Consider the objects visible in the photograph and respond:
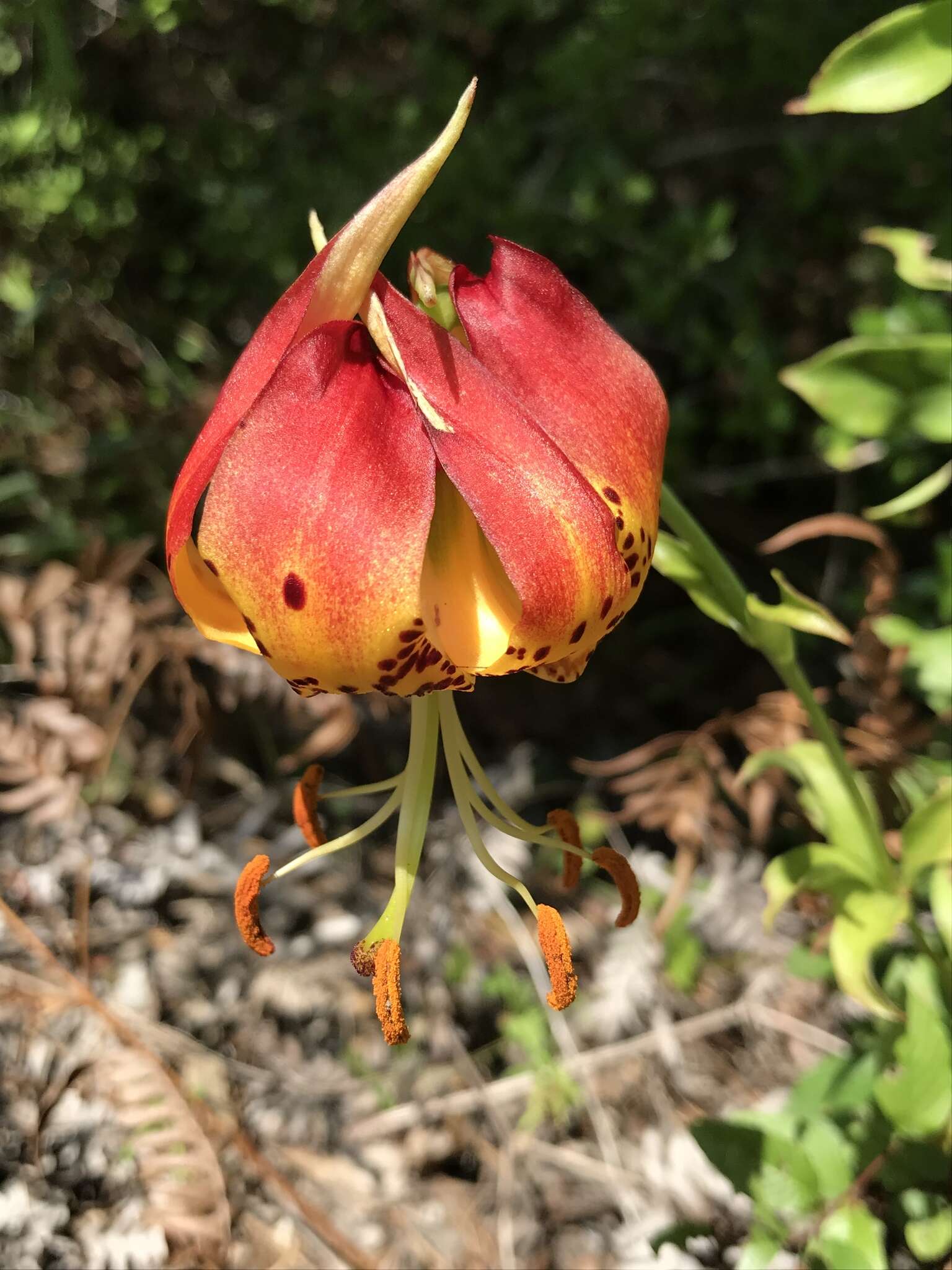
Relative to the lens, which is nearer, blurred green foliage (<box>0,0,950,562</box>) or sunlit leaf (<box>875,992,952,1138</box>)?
sunlit leaf (<box>875,992,952,1138</box>)

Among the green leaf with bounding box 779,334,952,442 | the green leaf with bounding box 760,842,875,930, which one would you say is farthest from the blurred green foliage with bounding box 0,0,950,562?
the green leaf with bounding box 760,842,875,930

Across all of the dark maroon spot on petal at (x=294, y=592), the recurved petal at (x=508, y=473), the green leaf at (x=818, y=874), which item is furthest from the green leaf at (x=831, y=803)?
the dark maroon spot on petal at (x=294, y=592)

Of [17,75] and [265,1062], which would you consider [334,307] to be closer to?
[265,1062]

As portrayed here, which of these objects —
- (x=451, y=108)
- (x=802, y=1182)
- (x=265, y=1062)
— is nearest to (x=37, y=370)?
(x=451, y=108)

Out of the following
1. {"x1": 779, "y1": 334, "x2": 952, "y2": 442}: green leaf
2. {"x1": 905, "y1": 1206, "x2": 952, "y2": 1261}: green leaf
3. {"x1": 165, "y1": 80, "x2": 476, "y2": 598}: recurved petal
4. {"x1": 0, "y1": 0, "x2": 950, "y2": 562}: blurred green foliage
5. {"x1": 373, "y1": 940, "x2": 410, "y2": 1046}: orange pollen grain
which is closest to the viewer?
{"x1": 165, "y1": 80, "x2": 476, "y2": 598}: recurved petal

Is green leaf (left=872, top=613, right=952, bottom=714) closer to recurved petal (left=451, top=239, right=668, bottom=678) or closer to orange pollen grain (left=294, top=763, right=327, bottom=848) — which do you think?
recurved petal (left=451, top=239, right=668, bottom=678)
